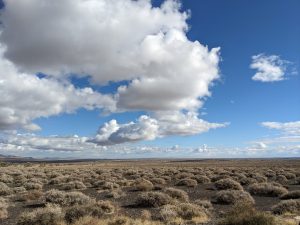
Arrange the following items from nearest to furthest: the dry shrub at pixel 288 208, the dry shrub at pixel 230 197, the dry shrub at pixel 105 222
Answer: the dry shrub at pixel 105 222, the dry shrub at pixel 288 208, the dry shrub at pixel 230 197

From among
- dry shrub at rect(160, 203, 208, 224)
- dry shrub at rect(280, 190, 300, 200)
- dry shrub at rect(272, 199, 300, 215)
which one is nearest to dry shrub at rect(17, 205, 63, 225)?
dry shrub at rect(160, 203, 208, 224)

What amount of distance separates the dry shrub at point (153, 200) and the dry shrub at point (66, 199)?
3090 millimetres

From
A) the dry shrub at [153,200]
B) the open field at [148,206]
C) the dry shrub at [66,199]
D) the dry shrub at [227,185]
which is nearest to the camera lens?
the open field at [148,206]

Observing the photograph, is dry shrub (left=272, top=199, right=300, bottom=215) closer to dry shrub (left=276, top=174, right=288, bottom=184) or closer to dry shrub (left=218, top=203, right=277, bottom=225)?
dry shrub (left=218, top=203, right=277, bottom=225)

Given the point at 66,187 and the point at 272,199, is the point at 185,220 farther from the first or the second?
the point at 66,187

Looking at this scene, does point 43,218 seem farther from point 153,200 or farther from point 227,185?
point 227,185

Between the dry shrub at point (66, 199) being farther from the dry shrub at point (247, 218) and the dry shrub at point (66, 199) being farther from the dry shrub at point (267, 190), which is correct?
the dry shrub at point (267, 190)

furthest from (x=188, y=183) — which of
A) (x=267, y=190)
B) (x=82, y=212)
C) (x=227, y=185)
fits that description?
(x=82, y=212)

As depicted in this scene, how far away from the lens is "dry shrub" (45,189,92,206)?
2234 cm

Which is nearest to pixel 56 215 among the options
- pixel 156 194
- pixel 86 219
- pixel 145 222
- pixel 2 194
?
pixel 86 219

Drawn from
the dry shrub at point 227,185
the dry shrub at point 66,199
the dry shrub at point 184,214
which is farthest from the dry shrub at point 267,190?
the dry shrub at point 66,199

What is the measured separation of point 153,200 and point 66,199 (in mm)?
5045

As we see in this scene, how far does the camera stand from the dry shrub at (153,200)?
22.7m

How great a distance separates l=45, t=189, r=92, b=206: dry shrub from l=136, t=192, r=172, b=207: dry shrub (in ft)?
10.1
